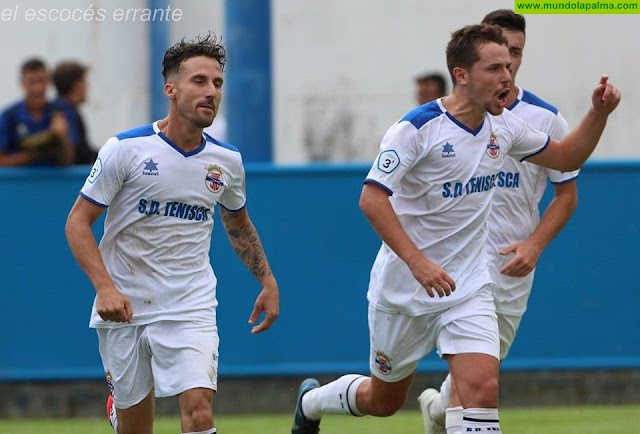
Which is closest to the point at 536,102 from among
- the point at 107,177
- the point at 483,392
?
the point at 483,392

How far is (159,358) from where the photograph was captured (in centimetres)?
626

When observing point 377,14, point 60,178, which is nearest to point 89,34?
point 377,14

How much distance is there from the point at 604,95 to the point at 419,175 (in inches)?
36.1

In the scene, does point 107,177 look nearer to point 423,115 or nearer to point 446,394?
point 423,115

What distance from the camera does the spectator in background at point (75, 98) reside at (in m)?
9.89

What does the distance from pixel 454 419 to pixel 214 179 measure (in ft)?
5.59

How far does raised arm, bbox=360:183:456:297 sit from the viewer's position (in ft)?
20.1

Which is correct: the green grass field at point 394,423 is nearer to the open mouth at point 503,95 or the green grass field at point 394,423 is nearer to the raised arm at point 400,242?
the raised arm at point 400,242

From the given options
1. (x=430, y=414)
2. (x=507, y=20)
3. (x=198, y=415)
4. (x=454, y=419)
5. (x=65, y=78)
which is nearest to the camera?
(x=198, y=415)

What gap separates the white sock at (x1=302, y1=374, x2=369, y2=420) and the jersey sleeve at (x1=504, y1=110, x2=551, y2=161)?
57.2 inches

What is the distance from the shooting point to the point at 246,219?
6.75 metres

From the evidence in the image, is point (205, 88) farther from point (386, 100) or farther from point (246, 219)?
point (386, 100)

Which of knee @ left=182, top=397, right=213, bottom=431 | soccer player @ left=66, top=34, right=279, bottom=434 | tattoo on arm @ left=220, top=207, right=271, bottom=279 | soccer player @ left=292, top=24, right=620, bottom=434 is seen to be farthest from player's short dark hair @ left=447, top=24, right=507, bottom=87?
knee @ left=182, top=397, right=213, bottom=431

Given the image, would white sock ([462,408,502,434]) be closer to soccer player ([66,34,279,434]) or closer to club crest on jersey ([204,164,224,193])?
soccer player ([66,34,279,434])
